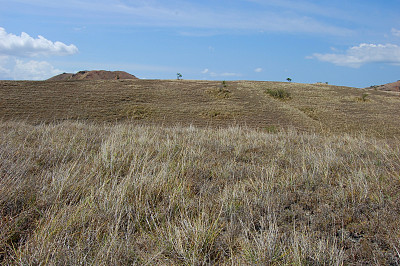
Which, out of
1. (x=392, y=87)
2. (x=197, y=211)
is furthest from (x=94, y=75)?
(x=392, y=87)

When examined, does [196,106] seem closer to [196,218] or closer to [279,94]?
[279,94]

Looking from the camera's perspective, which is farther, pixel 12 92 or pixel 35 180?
pixel 12 92

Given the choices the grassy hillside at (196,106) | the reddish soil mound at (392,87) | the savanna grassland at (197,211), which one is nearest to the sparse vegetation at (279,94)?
the grassy hillside at (196,106)

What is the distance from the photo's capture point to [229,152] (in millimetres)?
5973

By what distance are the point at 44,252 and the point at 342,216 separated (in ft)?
8.83

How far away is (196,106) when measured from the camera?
30672 millimetres

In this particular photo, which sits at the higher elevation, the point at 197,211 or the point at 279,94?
the point at 279,94

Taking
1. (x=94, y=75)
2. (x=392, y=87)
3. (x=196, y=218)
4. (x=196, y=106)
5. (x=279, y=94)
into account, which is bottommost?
(x=196, y=106)

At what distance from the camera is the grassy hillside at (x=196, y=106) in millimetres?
24473

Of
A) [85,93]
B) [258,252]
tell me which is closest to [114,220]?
[258,252]

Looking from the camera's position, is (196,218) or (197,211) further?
(197,211)

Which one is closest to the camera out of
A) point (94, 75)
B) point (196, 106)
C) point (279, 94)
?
point (196, 106)

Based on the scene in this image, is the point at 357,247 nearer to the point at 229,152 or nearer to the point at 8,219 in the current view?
the point at 8,219

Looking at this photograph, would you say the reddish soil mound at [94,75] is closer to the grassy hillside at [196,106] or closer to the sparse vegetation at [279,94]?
the grassy hillside at [196,106]
